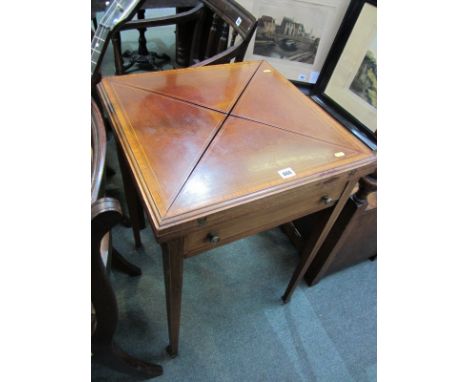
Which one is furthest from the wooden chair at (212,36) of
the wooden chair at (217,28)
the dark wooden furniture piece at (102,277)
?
the dark wooden furniture piece at (102,277)

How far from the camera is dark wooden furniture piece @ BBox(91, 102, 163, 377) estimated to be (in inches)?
15.1

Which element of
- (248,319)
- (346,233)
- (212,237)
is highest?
(212,237)

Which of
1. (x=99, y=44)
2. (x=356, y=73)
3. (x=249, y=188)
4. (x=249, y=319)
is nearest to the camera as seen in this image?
(x=249, y=188)

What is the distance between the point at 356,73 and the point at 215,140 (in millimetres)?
1215

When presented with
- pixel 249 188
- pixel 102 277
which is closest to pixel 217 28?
pixel 249 188

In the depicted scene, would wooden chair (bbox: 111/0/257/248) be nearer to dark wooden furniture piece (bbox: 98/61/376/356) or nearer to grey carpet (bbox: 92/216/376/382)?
dark wooden furniture piece (bbox: 98/61/376/356)

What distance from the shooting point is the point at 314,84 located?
1.87 meters

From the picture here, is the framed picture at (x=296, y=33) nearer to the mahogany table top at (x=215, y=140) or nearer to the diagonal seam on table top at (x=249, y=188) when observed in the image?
the mahogany table top at (x=215, y=140)

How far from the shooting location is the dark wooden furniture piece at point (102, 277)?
0.38m

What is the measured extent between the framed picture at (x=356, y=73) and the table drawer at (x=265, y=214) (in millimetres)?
935

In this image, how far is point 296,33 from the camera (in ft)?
5.49

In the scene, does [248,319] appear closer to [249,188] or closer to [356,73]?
[249,188]
